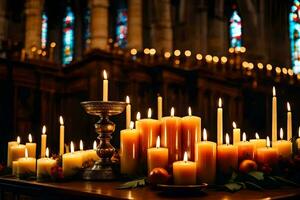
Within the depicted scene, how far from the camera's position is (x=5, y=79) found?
883 centimetres

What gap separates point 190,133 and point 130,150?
1.20 ft

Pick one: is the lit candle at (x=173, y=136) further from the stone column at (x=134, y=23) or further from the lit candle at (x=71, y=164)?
the stone column at (x=134, y=23)

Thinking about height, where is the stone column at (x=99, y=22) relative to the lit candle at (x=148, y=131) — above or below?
above

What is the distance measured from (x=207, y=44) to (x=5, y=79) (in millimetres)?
11212

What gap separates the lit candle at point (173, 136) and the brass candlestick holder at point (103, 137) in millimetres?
341

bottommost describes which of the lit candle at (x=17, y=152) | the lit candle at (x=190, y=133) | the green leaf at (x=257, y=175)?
the green leaf at (x=257, y=175)

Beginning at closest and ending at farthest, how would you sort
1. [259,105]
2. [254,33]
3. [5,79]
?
[5,79], [259,105], [254,33]

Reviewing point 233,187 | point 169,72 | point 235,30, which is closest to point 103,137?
point 233,187

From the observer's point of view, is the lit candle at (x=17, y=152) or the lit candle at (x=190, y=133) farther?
the lit candle at (x=17, y=152)

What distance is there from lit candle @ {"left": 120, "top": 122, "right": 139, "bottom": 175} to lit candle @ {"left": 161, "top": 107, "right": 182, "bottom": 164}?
0.20 meters

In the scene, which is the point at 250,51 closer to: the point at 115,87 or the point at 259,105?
the point at 259,105

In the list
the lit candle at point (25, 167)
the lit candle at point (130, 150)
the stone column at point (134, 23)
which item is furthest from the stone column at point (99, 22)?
the lit candle at point (130, 150)

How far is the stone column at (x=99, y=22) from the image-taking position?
1562cm

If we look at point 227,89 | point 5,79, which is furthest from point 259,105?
point 5,79
